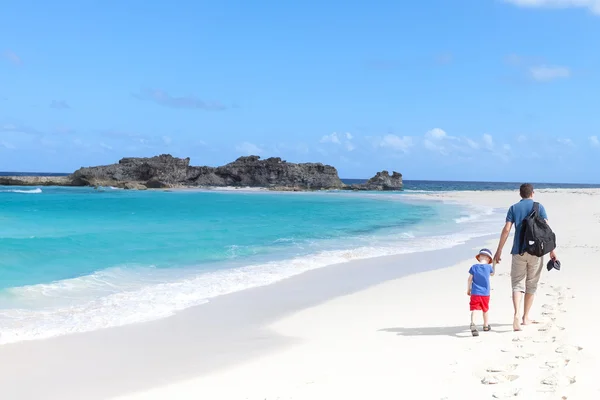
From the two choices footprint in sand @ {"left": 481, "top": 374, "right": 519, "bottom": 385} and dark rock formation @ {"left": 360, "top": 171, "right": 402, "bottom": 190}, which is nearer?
footprint in sand @ {"left": 481, "top": 374, "right": 519, "bottom": 385}

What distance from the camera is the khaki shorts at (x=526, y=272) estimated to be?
6.27 meters

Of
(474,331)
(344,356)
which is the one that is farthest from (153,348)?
(474,331)

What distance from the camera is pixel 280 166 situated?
96375 mm

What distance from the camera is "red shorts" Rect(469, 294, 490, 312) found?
244 inches

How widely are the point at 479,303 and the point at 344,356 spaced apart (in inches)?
74.7

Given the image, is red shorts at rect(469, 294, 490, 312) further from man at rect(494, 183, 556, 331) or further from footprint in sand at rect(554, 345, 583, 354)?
footprint in sand at rect(554, 345, 583, 354)

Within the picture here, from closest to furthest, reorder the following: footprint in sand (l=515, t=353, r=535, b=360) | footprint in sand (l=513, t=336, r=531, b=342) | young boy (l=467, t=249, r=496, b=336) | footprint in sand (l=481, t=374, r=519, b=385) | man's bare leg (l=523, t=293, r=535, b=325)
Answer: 1. footprint in sand (l=481, t=374, r=519, b=385)
2. footprint in sand (l=515, t=353, r=535, b=360)
3. footprint in sand (l=513, t=336, r=531, b=342)
4. young boy (l=467, t=249, r=496, b=336)
5. man's bare leg (l=523, t=293, r=535, b=325)

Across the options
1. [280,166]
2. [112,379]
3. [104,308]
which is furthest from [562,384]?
[280,166]

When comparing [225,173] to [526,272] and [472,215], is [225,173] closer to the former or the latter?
[472,215]

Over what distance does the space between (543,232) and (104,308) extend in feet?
21.1

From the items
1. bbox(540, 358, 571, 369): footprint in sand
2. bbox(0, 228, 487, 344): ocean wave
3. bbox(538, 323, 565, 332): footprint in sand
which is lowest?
bbox(0, 228, 487, 344): ocean wave

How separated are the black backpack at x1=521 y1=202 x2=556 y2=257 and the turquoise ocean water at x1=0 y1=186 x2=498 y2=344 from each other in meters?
5.13

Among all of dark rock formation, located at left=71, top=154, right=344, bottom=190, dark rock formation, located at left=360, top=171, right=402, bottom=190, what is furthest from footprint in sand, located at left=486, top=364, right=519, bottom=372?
dark rock formation, located at left=360, top=171, right=402, bottom=190

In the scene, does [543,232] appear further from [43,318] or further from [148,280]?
[148,280]
